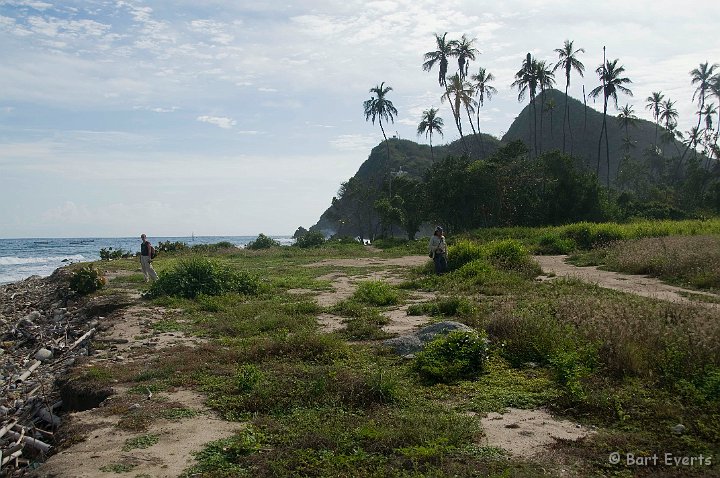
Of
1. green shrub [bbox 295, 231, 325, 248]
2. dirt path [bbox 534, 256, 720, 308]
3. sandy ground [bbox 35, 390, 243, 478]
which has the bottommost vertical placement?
sandy ground [bbox 35, 390, 243, 478]

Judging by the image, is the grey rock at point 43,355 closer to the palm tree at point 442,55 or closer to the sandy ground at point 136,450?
the sandy ground at point 136,450

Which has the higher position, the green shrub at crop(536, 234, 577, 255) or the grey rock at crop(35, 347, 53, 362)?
the green shrub at crop(536, 234, 577, 255)

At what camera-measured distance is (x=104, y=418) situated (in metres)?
5.96

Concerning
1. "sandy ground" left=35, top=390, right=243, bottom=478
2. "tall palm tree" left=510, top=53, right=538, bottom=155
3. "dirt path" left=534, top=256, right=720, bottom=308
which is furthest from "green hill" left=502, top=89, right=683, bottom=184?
"sandy ground" left=35, top=390, right=243, bottom=478

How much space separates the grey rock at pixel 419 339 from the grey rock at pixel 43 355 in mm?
7013

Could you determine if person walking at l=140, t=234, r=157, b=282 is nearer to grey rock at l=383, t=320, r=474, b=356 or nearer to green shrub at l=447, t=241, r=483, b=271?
green shrub at l=447, t=241, r=483, b=271

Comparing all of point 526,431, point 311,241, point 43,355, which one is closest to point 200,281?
point 43,355

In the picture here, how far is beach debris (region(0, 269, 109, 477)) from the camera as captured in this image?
6043mm

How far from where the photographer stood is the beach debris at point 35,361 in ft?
19.8

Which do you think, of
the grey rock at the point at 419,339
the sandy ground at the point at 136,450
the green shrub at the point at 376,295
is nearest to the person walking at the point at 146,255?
the green shrub at the point at 376,295

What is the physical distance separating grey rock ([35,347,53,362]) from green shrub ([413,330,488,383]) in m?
7.81

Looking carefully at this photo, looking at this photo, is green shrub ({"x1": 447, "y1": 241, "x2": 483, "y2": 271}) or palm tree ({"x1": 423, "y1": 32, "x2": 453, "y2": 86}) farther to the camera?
palm tree ({"x1": 423, "y1": 32, "x2": 453, "y2": 86})

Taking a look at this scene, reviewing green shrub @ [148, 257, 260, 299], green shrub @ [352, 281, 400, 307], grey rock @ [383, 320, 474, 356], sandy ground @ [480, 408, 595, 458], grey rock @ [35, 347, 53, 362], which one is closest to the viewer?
sandy ground @ [480, 408, 595, 458]

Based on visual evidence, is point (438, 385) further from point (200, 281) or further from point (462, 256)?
point (462, 256)
